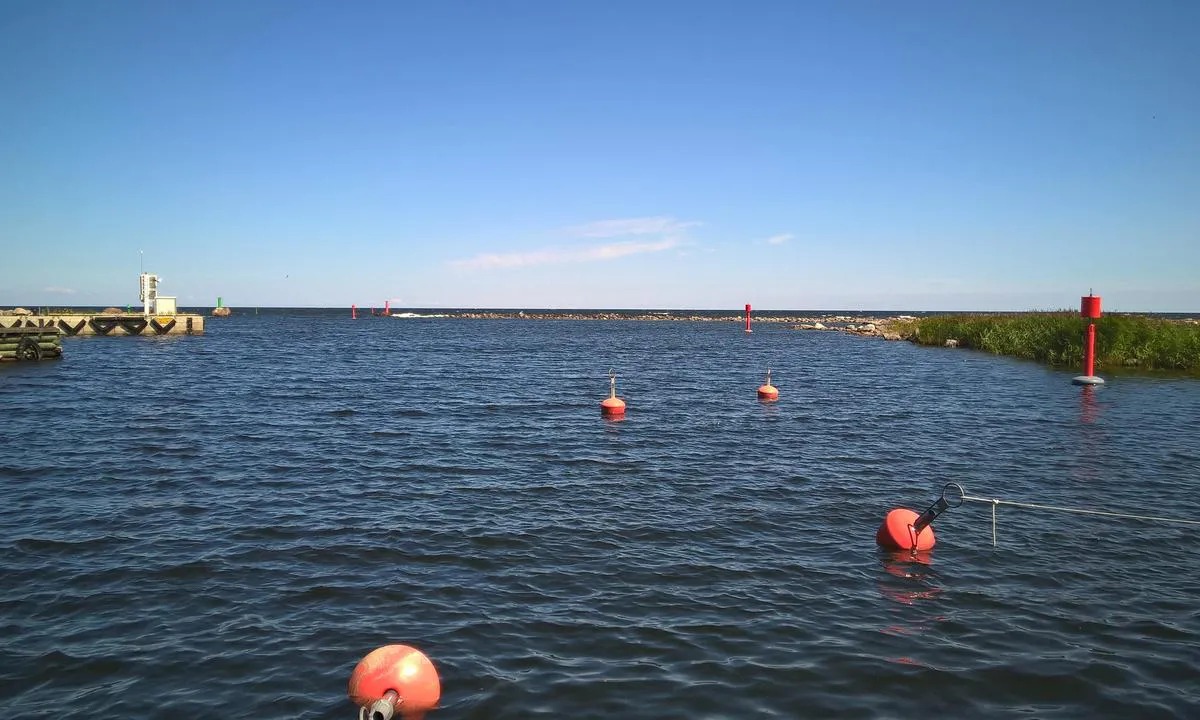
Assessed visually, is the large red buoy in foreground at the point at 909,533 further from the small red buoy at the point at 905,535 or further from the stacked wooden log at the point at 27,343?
the stacked wooden log at the point at 27,343

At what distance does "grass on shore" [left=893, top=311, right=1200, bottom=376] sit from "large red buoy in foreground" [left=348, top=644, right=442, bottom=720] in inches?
1857

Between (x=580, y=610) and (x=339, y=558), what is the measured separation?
4.44 meters

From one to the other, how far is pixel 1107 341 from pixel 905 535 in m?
40.1

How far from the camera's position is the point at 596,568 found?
12.0 meters

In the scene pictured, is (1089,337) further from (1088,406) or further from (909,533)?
(909,533)

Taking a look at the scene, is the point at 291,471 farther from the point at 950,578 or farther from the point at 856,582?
the point at 950,578

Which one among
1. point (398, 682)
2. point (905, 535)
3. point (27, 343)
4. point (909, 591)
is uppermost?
point (27, 343)

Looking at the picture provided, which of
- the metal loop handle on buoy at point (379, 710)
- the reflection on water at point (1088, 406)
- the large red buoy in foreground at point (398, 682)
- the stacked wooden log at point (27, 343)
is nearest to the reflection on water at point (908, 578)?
the large red buoy in foreground at point (398, 682)

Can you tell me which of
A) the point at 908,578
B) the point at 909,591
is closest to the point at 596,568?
the point at 909,591

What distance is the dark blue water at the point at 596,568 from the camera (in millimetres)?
8492

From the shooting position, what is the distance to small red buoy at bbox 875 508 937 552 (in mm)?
12695

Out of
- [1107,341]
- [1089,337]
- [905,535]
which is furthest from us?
[1107,341]

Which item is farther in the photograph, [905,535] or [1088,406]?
[1088,406]

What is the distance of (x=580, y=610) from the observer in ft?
34.2
